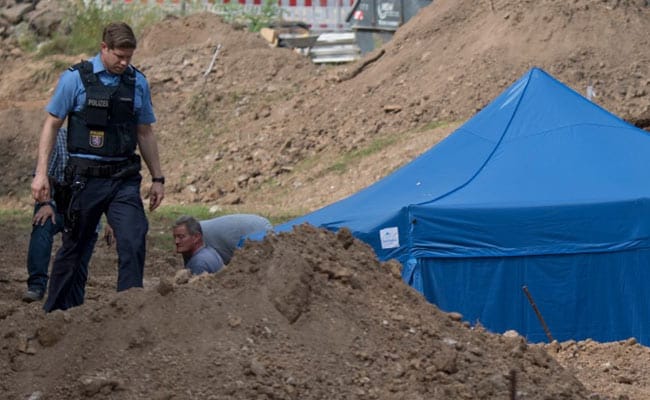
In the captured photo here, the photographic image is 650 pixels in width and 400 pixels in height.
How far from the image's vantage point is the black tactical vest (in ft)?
24.9

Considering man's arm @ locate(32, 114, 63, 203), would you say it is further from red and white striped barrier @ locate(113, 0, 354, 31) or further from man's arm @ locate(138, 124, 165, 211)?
red and white striped barrier @ locate(113, 0, 354, 31)

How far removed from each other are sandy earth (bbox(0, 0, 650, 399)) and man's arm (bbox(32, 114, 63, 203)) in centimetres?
60

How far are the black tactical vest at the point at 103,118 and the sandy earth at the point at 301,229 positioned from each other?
38.8 inches

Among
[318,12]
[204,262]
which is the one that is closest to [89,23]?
[318,12]

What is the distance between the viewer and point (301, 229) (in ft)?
22.7

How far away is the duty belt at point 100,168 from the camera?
7.62 m

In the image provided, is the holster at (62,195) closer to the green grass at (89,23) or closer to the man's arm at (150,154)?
the man's arm at (150,154)

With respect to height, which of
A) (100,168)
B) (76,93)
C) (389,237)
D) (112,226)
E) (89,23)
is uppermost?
(89,23)

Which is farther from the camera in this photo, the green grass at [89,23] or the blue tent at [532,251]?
the green grass at [89,23]

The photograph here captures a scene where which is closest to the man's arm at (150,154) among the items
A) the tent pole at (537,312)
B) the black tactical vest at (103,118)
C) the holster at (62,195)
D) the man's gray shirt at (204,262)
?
the black tactical vest at (103,118)

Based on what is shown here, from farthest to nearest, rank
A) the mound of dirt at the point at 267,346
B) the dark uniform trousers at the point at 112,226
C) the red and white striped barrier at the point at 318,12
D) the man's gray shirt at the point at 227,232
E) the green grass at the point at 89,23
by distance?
the red and white striped barrier at the point at 318,12 → the green grass at the point at 89,23 → the man's gray shirt at the point at 227,232 → the dark uniform trousers at the point at 112,226 → the mound of dirt at the point at 267,346

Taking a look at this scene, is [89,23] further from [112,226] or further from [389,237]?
[112,226]

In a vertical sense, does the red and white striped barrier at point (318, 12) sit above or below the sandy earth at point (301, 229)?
above

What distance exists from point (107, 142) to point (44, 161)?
374 mm
